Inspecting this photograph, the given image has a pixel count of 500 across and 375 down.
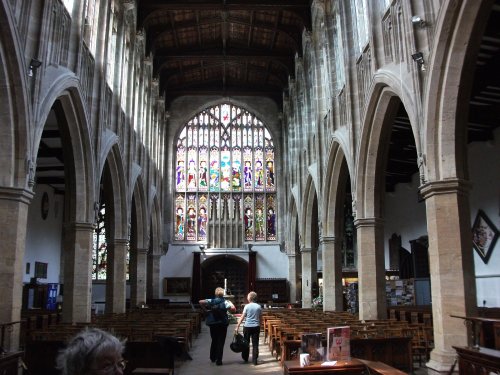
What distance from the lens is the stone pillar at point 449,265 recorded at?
850 centimetres

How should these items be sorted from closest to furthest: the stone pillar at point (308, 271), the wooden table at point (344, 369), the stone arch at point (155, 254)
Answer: the wooden table at point (344, 369), the stone pillar at point (308, 271), the stone arch at point (155, 254)

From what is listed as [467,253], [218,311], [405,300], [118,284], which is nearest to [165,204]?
[118,284]

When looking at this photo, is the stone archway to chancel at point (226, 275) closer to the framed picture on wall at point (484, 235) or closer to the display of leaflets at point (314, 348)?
the framed picture on wall at point (484, 235)

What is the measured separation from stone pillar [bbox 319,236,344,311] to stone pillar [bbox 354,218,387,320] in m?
4.28

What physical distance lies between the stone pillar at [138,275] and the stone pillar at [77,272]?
10.2 metres

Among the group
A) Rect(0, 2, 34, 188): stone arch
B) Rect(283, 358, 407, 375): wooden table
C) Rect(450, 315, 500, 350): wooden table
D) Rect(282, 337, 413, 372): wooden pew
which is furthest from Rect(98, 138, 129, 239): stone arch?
Rect(283, 358, 407, 375): wooden table

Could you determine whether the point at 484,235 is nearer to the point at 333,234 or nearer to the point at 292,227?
→ the point at 333,234

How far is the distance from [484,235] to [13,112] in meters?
13.5

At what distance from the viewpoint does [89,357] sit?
6.67 ft

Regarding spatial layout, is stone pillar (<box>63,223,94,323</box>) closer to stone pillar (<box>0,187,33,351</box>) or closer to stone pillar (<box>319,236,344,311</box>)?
stone pillar (<box>0,187,33,351</box>)

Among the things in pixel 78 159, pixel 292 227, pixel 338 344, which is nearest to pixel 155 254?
pixel 292 227

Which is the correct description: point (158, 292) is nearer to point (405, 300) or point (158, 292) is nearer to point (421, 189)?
point (405, 300)

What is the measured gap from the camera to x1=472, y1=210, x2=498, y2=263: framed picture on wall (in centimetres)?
1556

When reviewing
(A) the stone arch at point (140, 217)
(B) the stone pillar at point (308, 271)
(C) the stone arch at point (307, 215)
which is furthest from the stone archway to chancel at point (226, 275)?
(C) the stone arch at point (307, 215)
